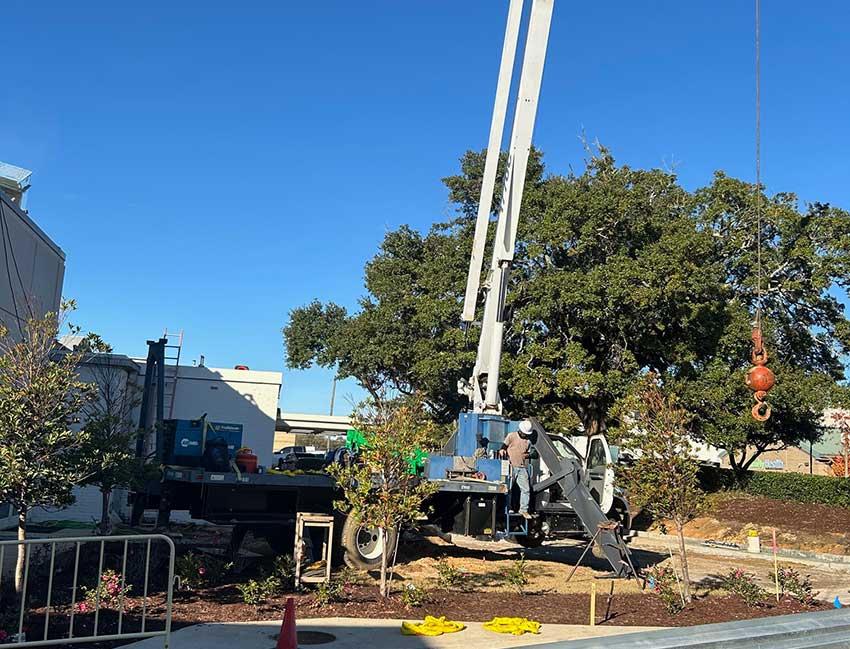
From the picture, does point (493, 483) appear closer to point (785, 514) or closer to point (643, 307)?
point (643, 307)

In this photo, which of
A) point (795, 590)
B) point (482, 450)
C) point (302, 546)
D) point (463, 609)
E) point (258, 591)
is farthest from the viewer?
point (482, 450)

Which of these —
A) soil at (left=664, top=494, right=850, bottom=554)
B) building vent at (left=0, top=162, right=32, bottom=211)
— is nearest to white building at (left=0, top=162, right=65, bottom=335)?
building vent at (left=0, top=162, right=32, bottom=211)

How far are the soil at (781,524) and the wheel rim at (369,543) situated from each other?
1373cm

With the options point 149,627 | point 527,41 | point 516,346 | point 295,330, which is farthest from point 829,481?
point 295,330

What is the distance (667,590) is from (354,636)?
187 inches

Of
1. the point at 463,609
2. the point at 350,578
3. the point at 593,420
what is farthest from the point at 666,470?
the point at 593,420

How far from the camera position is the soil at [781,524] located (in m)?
22.1

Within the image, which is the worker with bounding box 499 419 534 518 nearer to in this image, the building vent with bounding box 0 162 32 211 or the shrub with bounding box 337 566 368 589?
the shrub with bounding box 337 566 368 589

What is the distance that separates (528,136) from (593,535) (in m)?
7.44

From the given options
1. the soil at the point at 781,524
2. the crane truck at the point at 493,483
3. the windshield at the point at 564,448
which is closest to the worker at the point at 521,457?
the crane truck at the point at 493,483

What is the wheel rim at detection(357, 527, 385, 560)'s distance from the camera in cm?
1213

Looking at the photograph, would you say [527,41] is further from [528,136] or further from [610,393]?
[610,393]

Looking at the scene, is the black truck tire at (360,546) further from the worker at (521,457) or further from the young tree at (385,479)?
the worker at (521,457)

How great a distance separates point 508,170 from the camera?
A: 1567cm
